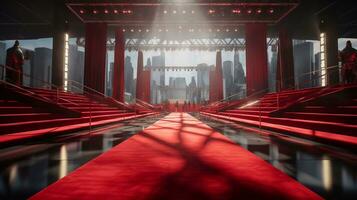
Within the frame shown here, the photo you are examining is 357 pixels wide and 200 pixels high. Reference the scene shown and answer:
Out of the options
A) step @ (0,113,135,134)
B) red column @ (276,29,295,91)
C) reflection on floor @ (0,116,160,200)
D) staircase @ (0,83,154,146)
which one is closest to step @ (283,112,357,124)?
reflection on floor @ (0,116,160,200)

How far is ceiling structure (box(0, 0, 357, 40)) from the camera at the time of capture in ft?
48.0

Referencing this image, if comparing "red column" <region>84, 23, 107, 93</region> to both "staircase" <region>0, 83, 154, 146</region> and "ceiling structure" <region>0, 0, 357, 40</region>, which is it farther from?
"staircase" <region>0, 83, 154, 146</region>

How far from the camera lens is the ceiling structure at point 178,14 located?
14628mm

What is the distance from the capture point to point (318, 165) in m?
3.17

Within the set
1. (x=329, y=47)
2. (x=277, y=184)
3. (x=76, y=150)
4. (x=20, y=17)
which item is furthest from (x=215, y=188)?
(x=20, y=17)

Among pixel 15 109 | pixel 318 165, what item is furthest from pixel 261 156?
pixel 15 109

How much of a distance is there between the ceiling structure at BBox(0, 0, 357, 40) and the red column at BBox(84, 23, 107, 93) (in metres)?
0.84

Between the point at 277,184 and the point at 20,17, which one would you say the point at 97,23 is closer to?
the point at 20,17

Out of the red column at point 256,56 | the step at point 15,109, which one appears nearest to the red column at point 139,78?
the red column at point 256,56

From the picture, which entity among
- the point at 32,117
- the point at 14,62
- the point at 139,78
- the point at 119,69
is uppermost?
the point at 139,78

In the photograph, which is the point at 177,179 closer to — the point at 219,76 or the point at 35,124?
the point at 35,124

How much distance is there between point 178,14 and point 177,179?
51.5 feet

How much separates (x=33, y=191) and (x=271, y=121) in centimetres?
795

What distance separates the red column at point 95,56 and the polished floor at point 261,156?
13039 millimetres
